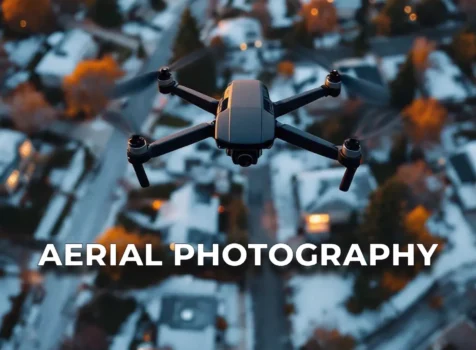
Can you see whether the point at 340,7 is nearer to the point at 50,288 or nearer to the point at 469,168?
the point at 469,168

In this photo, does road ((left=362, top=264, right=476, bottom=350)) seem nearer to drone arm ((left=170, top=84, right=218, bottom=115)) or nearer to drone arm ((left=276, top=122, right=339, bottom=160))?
drone arm ((left=276, top=122, right=339, bottom=160))

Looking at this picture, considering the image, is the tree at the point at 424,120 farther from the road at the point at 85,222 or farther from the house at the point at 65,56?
the house at the point at 65,56

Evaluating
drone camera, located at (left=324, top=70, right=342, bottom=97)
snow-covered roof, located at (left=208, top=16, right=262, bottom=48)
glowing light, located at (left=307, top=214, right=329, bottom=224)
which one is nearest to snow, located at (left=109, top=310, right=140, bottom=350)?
glowing light, located at (left=307, top=214, right=329, bottom=224)

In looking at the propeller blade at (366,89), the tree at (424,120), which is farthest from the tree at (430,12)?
the propeller blade at (366,89)

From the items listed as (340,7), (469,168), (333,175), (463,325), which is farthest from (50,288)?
(340,7)

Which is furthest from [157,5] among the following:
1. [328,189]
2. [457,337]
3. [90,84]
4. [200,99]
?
[457,337]
